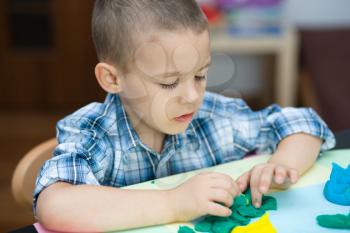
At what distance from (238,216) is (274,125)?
13.0 inches

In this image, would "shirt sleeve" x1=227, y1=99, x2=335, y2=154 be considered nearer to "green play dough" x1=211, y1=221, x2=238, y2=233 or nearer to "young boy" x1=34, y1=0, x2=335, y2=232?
"young boy" x1=34, y1=0, x2=335, y2=232

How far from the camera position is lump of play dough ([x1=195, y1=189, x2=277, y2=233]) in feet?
2.62

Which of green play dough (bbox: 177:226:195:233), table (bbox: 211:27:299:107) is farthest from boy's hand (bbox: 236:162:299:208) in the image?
table (bbox: 211:27:299:107)

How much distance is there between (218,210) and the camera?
0.80 m

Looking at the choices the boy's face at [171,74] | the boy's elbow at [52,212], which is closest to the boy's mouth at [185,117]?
the boy's face at [171,74]

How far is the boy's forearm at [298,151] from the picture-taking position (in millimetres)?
996

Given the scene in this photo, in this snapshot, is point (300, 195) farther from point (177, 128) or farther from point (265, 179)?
point (177, 128)

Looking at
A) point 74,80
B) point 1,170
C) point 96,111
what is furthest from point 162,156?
point 74,80

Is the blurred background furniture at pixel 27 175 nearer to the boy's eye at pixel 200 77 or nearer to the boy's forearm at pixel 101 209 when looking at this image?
the boy's forearm at pixel 101 209

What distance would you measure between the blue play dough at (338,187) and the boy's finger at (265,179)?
3.4 inches

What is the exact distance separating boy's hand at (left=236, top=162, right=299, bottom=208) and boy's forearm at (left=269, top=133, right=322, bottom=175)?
0.07 meters

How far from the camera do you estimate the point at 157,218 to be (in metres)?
0.82

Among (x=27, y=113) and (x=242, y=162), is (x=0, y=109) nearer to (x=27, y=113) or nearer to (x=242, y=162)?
(x=27, y=113)

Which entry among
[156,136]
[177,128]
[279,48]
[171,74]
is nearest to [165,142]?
[156,136]
